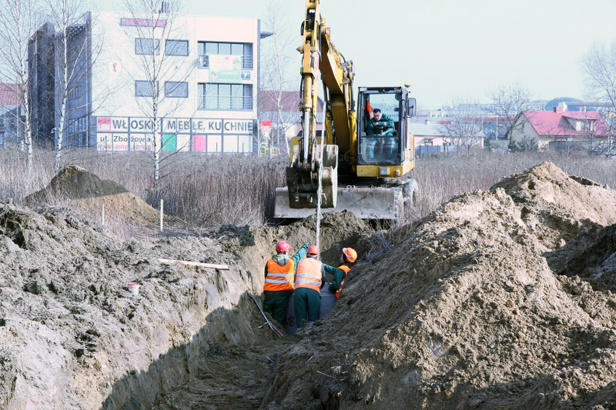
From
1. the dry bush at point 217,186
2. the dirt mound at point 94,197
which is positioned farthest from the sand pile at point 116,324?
the dirt mound at point 94,197

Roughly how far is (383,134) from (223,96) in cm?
3573

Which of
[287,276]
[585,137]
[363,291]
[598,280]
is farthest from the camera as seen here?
[585,137]

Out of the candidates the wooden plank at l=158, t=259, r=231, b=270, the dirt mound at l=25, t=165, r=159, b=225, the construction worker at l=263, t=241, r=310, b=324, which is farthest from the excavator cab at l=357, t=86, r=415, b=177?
the wooden plank at l=158, t=259, r=231, b=270

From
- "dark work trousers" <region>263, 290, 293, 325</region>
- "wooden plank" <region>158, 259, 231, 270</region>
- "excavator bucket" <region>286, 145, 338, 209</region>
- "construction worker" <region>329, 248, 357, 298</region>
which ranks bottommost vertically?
"dark work trousers" <region>263, 290, 293, 325</region>

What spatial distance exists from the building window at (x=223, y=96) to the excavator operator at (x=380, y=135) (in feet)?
116

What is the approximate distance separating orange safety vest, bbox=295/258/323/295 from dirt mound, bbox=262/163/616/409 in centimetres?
316

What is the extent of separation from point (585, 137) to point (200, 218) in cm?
3738

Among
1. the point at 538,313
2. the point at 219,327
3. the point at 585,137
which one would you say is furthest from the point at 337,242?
the point at 585,137

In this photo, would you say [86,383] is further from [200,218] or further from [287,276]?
[200,218]

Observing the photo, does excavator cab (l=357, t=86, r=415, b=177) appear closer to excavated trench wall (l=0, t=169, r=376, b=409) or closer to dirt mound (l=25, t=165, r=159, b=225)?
excavated trench wall (l=0, t=169, r=376, b=409)

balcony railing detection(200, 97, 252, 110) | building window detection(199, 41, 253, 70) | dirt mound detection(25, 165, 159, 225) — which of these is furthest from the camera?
balcony railing detection(200, 97, 252, 110)

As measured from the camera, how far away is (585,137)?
157 ft

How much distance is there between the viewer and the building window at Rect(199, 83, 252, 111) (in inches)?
1970

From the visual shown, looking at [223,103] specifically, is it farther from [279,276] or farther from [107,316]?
[107,316]
